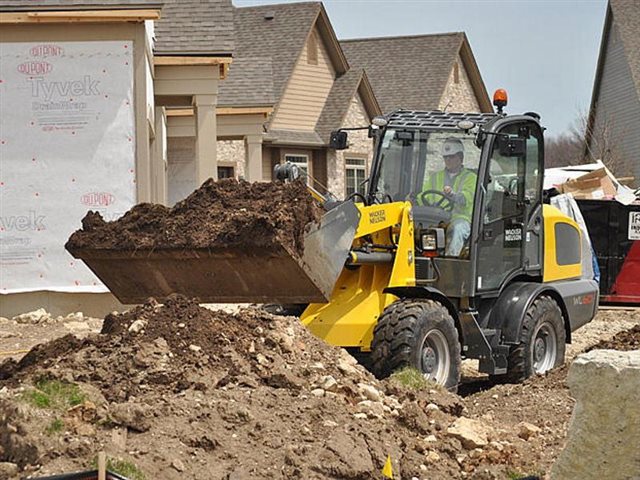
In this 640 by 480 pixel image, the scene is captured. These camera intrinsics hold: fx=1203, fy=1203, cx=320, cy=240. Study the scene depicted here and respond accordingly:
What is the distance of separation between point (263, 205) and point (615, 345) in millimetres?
4115

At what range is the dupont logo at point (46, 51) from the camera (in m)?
16.0

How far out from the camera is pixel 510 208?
12.2 m

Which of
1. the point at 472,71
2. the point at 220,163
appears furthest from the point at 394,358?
the point at 472,71

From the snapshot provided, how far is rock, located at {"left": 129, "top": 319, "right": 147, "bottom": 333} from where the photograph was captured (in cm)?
881

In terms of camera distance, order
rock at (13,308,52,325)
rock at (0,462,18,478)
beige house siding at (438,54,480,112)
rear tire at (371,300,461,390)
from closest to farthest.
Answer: rock at (0,462,18,478), rear tire at (371,300,461,390), rock at (13,308,52,325), beige house siding at (438,54,480,112)

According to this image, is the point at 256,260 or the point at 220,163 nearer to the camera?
the point at 256,260

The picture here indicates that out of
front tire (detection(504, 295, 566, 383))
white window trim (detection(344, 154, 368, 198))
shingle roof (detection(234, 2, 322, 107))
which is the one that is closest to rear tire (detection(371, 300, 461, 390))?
front tire (detection(504, 295, 566, 383))

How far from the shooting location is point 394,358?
10266 millimetres

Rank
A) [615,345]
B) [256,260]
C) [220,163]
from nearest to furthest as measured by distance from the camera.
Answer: [256,260]
[615,345]
[220,163]

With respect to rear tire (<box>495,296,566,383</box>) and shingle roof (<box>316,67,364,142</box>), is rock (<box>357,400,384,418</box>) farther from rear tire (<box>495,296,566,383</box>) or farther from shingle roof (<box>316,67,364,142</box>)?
shingle roof (<box>316,67,364,142</box>)

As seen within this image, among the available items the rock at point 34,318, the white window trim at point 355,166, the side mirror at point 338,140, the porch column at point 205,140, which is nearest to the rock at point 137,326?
the side mirror at point 338,140

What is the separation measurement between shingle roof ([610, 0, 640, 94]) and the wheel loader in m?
29.7

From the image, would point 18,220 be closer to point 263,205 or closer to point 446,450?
point 263,205

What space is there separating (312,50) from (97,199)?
22.9m
